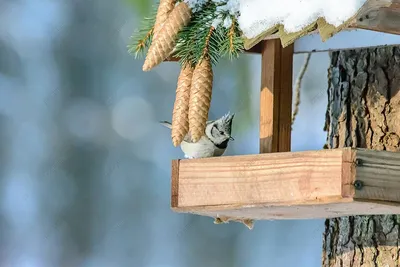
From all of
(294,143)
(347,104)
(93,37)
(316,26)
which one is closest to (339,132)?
(347,104)

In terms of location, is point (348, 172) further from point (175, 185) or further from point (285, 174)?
point (175, 185)

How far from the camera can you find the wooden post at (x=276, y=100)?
199cm

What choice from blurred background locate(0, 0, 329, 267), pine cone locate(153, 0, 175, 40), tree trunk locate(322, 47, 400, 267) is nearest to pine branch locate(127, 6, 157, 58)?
pine cone locate(153, 0, 175, 40)

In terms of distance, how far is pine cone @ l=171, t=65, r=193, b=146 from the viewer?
1.84m

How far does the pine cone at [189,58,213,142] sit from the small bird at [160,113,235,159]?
0.45 ft

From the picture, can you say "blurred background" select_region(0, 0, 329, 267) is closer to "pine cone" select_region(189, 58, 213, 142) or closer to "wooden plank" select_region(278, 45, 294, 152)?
"wooden plank" select_region(278, 45, 294, 152)

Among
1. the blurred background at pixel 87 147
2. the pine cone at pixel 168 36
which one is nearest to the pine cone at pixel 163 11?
the pine cone at pixel 168 36

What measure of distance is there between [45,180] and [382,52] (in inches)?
70.7

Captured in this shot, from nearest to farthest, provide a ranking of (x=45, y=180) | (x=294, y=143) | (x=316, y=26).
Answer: (x=316, y=26) < (x=294, y=143) < (x=45, y=180)

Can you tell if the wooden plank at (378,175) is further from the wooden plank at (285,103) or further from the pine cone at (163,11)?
the pine cone at (163,11)

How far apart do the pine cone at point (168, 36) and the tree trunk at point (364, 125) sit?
0.52 meters

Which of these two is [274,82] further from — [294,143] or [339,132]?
[294,143]

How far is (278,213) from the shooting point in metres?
1.91

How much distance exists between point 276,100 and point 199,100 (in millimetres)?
254
